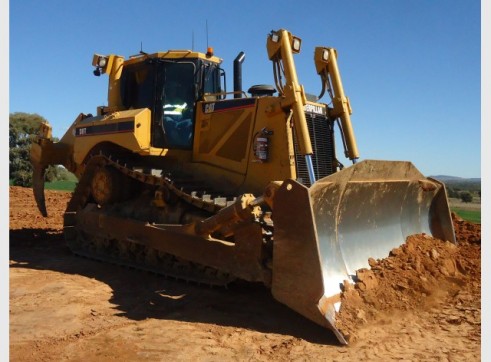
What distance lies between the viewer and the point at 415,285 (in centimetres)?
518

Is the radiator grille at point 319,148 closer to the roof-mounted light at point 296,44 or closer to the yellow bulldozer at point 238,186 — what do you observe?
the yellow bulldozer at point 238,186

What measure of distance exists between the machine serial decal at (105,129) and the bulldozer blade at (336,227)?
3259mm

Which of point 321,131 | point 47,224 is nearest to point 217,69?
point 321,131

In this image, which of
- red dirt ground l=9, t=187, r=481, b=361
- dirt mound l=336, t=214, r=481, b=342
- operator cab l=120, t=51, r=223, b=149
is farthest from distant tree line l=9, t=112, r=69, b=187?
dirt mound l=336, t=214, r=481, b=342

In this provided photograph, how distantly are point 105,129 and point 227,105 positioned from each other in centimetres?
213

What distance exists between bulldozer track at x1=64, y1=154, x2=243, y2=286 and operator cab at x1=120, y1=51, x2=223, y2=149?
73cm

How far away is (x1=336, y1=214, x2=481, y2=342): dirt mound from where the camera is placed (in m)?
4.60

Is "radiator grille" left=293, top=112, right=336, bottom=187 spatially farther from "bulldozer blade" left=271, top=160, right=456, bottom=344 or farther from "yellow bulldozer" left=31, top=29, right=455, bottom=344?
"bulldozer blade" left=271, top=160, right=456, bottom=344

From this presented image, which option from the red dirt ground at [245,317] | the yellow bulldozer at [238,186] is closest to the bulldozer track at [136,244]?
the yellow bulldozer at [238,186]

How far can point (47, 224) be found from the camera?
39.3 feet

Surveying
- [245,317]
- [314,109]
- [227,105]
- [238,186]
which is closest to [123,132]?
[227,105]

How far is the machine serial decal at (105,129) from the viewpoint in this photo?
278 inches

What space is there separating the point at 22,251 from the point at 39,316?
156 inches

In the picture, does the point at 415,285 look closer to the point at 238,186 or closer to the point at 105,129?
the point at 238,186
